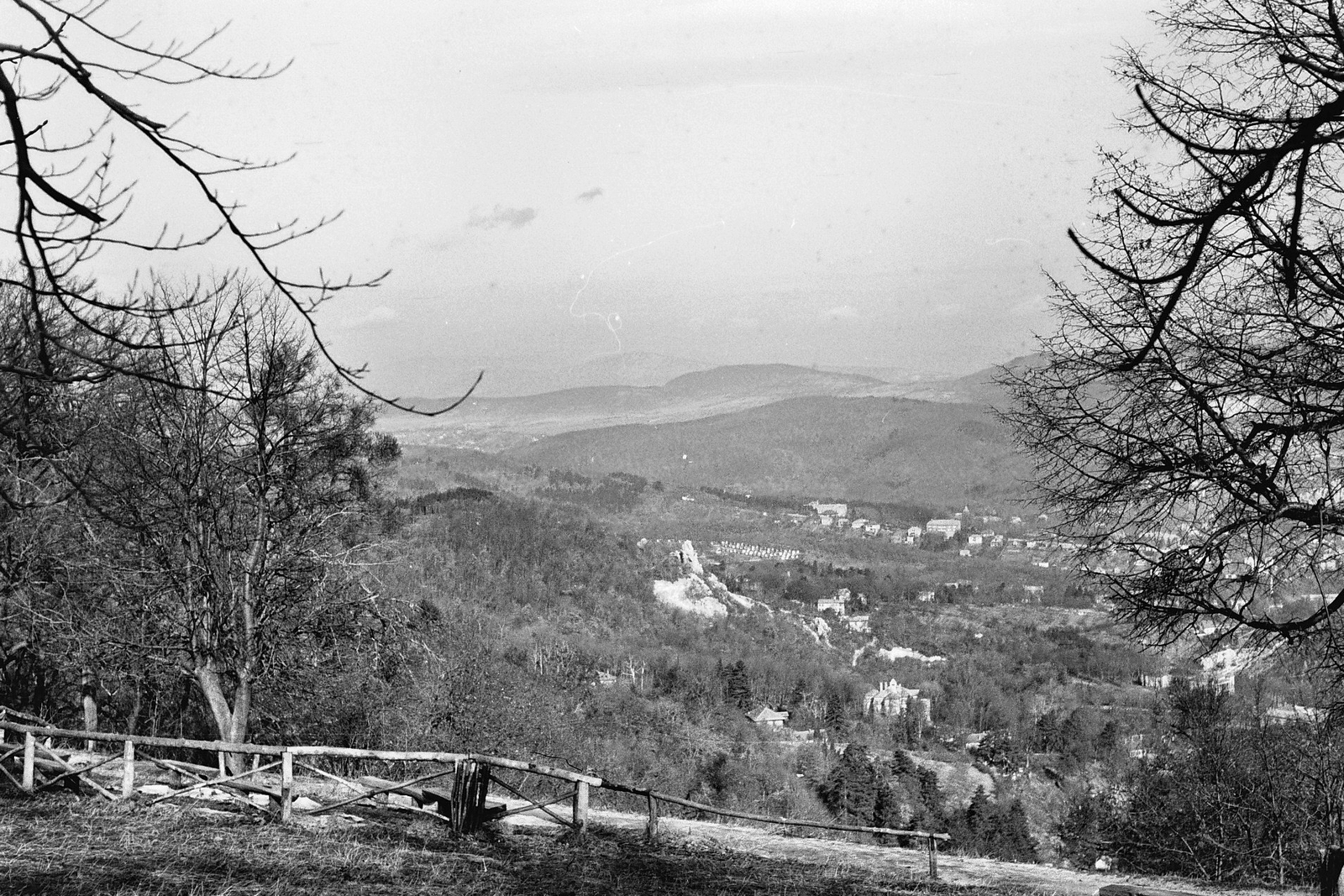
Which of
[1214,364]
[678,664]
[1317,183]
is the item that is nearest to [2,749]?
[1214,364]

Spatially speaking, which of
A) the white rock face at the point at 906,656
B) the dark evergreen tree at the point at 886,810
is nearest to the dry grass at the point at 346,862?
the dark evergreen tree at the point at 886,810

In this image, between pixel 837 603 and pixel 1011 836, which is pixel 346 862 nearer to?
pixel 1011 836

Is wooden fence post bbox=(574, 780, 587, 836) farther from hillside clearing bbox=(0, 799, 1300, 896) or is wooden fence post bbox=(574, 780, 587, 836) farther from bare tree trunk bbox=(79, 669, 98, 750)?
bare tree trunk bbox=(79, 669, 98, 750)

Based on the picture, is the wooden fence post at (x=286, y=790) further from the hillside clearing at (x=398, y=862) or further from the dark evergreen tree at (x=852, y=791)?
the dark evergreen tree at (x=852, y=791)

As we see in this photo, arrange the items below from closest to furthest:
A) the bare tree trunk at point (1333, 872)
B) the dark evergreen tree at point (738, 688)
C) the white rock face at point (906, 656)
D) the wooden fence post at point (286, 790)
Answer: the bare tree trunk at point (1333, 872) → the wooden fence post at point (286, 790) → the dark evergreen tree at point (738, 688) → the white rock face at point (906, 656)

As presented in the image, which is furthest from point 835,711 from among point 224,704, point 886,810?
point 224,704

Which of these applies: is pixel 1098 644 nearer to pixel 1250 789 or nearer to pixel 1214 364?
pixel 1250 789
